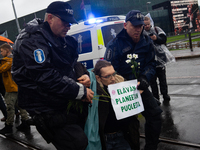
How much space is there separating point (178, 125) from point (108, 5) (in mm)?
49356

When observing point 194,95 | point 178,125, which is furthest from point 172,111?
point 194,95

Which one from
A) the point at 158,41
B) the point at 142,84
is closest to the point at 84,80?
the point at 142,84

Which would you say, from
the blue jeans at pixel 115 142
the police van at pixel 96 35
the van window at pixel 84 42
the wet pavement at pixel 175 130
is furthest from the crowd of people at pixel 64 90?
the van window at pixel 84 42

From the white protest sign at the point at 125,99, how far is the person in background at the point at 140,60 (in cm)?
12

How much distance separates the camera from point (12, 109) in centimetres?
488

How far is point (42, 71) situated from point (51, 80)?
0.33 feet

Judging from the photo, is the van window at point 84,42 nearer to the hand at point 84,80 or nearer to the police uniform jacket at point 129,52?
the police uniform jacket at point 129,52

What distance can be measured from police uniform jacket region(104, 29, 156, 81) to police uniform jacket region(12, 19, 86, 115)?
0.98 meters

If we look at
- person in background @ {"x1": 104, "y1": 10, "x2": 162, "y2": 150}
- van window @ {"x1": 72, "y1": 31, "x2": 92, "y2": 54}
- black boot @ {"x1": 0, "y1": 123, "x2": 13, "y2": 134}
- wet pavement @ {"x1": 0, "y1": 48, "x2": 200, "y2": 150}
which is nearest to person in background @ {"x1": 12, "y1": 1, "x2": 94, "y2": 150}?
person in background @ {"x1": 104, "y1": 10, "x2": 162, "y2": 150}

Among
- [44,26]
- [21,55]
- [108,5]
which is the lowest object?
[21,55]

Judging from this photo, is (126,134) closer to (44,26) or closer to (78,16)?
(44,26)

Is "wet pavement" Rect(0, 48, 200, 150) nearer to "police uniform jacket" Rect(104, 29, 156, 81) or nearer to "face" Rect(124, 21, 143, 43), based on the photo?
"police uniform jacket" Rect(104, 29, 156, 81)

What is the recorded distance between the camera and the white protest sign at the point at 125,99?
2375mm

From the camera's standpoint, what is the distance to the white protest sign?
2.38 metres
